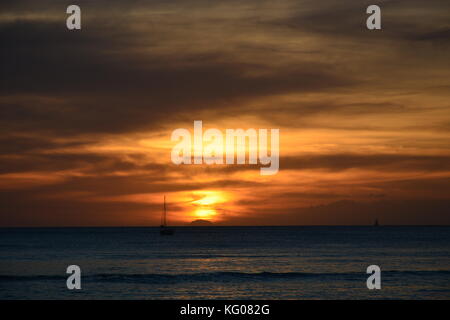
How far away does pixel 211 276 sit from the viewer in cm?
5128

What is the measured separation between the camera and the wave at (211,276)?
48.4 m

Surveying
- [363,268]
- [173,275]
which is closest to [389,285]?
[363,268]

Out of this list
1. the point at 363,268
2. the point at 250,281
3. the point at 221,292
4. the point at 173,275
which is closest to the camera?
the point at 221,292

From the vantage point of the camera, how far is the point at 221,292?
4078 cm

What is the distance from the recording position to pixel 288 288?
42219 millimetres

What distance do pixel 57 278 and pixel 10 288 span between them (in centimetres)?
659

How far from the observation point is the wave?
48.4m
